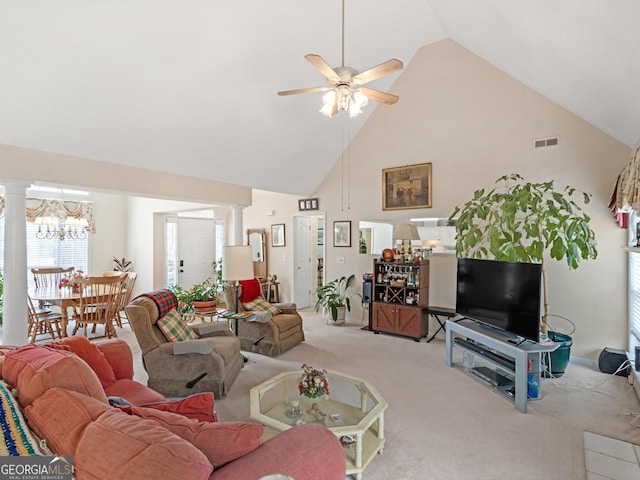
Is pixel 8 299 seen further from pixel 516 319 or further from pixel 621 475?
pixel 621 475

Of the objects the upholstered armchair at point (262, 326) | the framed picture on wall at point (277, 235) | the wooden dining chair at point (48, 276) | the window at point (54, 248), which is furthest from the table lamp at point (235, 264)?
the window at point (54, 248)

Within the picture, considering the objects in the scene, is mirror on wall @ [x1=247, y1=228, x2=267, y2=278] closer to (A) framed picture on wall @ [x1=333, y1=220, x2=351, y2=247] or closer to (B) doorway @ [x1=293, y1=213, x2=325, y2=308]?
(B) doorway @ [x1=293, y1=213, x2=325, y2=308]

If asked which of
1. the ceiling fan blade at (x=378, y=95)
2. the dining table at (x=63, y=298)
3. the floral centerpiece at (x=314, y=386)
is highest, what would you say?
the ceiling fan blade at (x=378, y=95)

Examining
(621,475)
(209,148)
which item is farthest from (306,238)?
(621,475)

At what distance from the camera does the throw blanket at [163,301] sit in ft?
10.6

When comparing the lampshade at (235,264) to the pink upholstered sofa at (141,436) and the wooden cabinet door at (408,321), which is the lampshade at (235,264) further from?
the wooden cabinet door at (408,321)

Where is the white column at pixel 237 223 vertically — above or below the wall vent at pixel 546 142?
below

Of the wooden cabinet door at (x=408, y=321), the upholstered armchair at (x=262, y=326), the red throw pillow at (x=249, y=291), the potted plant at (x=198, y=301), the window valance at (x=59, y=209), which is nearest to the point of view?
the upholstered armchair at (x=262, y=326)

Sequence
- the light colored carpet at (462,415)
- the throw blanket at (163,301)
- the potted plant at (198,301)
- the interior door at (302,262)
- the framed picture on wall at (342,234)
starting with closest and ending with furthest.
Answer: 1. the light colored carpet at (462,415)
2. the throw blanket at (163,301)
3. the potted plant at (198,301)
4. the framed picture on wall at (342,234)
5. the interior door at (302,262)

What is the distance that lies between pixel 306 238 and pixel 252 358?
3757 mm

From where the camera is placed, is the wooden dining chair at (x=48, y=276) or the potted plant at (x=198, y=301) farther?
the wooden dining chair at (x=48, y=276)

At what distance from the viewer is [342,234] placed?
619 cm

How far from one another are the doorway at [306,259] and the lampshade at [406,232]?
6.90ft

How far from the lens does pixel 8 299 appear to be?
3.43m
